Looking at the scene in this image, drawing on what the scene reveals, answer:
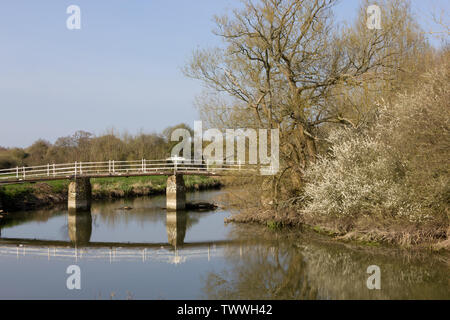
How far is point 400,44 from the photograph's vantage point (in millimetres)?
18406

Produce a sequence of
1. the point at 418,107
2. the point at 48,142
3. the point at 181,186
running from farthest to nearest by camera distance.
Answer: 1. the point at 48,142
2. the point at 181,186
3. the point at 418,107

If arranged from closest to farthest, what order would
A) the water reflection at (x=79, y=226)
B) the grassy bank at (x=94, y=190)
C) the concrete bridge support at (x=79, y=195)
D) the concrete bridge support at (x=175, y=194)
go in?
1. the water reflection at (x=79, y=226)
2. the concrete bridge support at (x=175, y=194)
3. the concrete bridge support at (x=79, y=195)
4. the grassy bank at (x=94, y=190)

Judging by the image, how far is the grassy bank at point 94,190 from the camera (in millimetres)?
25031

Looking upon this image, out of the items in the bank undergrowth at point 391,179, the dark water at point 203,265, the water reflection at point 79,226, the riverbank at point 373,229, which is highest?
the bank undergrowth at point 391,179

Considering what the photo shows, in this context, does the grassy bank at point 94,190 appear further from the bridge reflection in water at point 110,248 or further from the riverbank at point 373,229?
the riverbank at point 373,229

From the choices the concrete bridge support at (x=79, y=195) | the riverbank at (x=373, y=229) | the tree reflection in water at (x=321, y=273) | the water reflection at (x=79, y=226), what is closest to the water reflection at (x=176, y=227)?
the tree reflection in water at (x=321, y=273)

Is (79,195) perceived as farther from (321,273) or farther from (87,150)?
(321,273)

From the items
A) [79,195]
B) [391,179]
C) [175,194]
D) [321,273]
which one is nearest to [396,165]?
[391,179]

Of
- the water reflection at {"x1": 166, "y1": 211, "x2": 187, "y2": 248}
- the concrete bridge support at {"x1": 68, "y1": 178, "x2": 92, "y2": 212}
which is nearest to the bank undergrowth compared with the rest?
the water reflection at {"x1": 166, "y1": 211, "x2": 187, "y2": 248}

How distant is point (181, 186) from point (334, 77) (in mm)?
10689

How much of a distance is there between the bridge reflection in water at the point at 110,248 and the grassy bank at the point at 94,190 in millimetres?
7830
